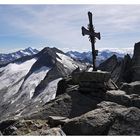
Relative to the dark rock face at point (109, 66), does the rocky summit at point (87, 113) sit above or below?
above

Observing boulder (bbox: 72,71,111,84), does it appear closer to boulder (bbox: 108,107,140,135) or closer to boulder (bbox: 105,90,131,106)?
boulder (bbox: 105,90,131,106)

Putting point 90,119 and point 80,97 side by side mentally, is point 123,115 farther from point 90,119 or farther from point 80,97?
point 80,97

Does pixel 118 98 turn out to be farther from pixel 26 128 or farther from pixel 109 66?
pixel 109 66

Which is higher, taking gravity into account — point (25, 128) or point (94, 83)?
point (94, 83)

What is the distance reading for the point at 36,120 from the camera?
62.7 ft

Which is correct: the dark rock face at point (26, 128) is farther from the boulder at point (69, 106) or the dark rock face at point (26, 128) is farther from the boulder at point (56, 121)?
the boulder at point (69, 106)

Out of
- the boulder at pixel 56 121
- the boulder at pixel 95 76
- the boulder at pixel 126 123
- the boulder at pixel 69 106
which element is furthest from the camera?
the boulder at pixel 95 76

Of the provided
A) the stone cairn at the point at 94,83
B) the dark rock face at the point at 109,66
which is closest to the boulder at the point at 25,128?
the stone cairn at the point at 94,83

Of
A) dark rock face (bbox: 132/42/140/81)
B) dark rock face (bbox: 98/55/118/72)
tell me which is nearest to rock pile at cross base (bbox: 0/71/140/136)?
dark rock face (bbox: 132/42/140/81)

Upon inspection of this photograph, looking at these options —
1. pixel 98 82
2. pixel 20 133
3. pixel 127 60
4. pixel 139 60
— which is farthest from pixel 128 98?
pixel 127 60

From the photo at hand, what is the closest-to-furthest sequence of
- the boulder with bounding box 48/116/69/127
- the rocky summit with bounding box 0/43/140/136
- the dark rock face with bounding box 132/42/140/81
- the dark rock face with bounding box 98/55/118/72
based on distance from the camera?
the rocky summit with bounding box 0/43/140/136 < the boulder with bounding box 48/116/69/127 < the dark rock face with bounding box 132/42/140/81 < the dark rock face with bounding box 98/55/118/72

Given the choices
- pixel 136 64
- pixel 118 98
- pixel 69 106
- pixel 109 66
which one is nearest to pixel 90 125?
pixel 118 98

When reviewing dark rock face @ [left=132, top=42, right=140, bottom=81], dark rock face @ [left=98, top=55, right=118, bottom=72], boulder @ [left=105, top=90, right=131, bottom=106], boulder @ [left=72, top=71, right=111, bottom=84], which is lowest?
dark rock face @ [left=98, top=55, right=118, bottom=72]

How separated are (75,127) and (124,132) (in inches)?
84.7
